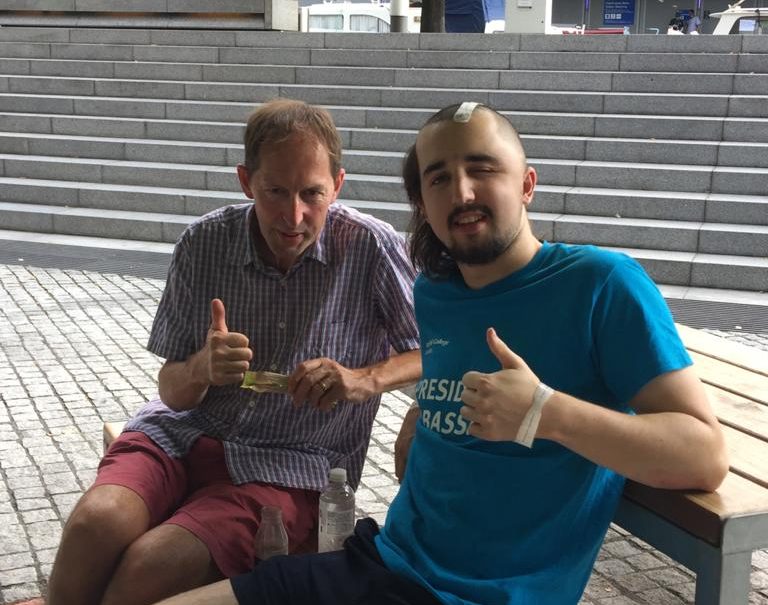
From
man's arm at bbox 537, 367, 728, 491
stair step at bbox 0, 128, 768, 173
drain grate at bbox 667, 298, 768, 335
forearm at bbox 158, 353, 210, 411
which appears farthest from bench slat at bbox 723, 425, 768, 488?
stair step at bbox 0, 128, 768, 173

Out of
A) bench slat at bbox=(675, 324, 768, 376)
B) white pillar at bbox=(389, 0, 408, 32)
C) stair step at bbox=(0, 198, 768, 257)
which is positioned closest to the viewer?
bench slat at bbox=(675, 324, 768, 376)

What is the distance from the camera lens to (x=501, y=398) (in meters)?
1.79

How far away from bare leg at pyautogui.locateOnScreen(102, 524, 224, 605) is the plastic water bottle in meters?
0.34

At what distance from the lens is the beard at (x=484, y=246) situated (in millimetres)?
2098

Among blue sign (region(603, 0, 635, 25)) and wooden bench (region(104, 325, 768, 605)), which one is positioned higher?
blue sign (region(603, 0, 635, 25))

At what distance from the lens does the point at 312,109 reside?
265cm

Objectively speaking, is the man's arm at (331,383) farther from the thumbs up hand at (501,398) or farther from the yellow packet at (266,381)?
the thumbs up hand at (501,398)

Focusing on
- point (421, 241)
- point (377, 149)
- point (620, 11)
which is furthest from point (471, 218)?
point (620, 11)

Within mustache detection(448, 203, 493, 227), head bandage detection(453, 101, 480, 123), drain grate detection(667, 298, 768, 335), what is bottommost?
drain grate detection(667, 298, 768, 335)

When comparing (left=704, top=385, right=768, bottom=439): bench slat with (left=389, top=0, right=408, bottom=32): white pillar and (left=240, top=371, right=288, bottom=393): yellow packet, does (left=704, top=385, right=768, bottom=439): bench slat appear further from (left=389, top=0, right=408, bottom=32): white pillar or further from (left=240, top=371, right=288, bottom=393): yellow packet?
(left=389, top=0, right=408, bottom=32): white pillar

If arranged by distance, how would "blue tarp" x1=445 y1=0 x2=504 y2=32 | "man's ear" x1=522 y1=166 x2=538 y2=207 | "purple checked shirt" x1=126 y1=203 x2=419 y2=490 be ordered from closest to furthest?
"man's ear" x1=522 y1=166 x2=538 y2=207 → "purple checked shirt" x1=126 y1=203 x2=419 y2=490 → "blue tarp" x1=445 y1=0 x2=504 y2=32

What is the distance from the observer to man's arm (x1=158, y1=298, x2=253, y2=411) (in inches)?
96.2

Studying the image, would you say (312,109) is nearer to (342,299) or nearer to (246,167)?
(246,167)

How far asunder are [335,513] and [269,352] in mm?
454
